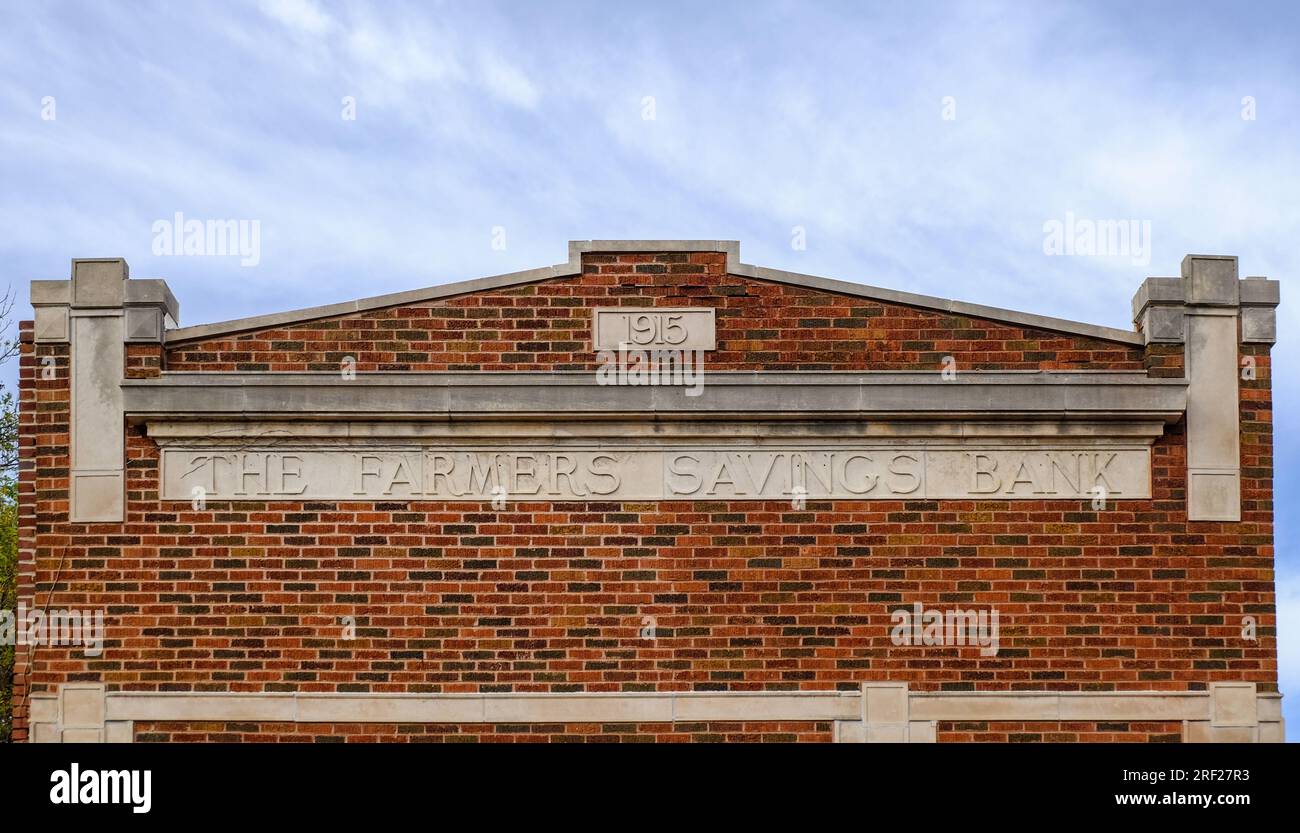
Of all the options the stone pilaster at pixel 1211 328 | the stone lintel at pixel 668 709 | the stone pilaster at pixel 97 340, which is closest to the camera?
the stone lintel at pixel 668 709

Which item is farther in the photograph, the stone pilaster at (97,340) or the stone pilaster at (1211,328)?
the stone pilaster at (1211,328)

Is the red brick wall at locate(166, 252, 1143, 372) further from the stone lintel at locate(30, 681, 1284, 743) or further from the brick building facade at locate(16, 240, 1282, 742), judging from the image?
the stone lintel at locate(30, 681, 1284, 743)

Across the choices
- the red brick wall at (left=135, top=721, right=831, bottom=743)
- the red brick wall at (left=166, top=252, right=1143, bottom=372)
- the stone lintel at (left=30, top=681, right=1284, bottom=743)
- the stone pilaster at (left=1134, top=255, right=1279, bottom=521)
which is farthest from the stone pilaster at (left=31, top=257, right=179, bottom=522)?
the stone pilaster at (left=1134, top=255, right=1279, bottom=521)

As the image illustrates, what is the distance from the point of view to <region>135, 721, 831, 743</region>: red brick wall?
29.2 ft

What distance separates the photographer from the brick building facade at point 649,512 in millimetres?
8953

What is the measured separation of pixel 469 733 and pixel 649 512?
2.09 m

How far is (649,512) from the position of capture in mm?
9141

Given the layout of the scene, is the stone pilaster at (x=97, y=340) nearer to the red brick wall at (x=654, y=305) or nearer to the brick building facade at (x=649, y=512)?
the brick building facade at (x=649, y=512)

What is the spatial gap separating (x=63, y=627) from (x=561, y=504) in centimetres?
377

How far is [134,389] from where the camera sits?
360 inches

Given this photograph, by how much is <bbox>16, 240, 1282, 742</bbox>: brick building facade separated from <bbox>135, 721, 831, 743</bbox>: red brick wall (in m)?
0.03

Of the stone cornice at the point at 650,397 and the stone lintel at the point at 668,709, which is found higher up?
the stone cornice at the point at 650,397

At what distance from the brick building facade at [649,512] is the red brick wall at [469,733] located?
0.03m

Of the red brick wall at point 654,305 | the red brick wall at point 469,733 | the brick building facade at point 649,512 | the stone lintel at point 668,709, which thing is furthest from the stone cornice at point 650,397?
the red brick wall at point 469,733
